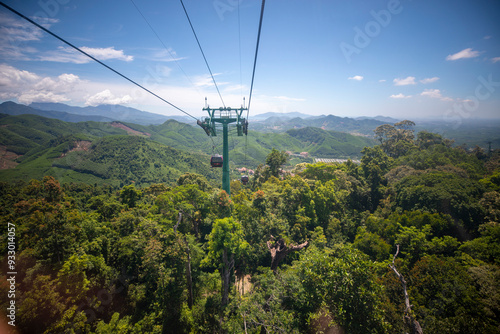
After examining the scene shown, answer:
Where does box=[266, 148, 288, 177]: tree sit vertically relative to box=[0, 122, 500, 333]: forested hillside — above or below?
above

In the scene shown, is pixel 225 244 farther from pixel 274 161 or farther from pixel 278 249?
pixel 274 161

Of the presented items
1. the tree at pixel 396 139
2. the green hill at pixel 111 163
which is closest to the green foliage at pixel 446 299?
the tree at pixel 396 139

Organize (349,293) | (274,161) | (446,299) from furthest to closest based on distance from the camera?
(274,161) → (446,299) → (349,293)

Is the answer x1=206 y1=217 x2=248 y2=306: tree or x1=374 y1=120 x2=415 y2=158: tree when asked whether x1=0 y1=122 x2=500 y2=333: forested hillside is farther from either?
x1=374 y1=120 x2=415 y2=158: tree

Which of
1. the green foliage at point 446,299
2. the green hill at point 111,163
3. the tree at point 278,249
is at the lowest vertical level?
the green hill at point 111,163

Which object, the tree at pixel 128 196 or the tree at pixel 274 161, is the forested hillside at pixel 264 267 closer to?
the tree at pixel 128 196

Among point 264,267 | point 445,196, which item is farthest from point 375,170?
point 264,267

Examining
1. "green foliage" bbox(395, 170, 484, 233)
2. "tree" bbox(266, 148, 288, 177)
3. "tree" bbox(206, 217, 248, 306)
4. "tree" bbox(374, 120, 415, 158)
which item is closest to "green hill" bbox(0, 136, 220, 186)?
"tree" bbox(266, 148, 288, 177)

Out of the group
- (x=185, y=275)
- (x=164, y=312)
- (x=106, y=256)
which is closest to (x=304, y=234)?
(x=185, y=275)
